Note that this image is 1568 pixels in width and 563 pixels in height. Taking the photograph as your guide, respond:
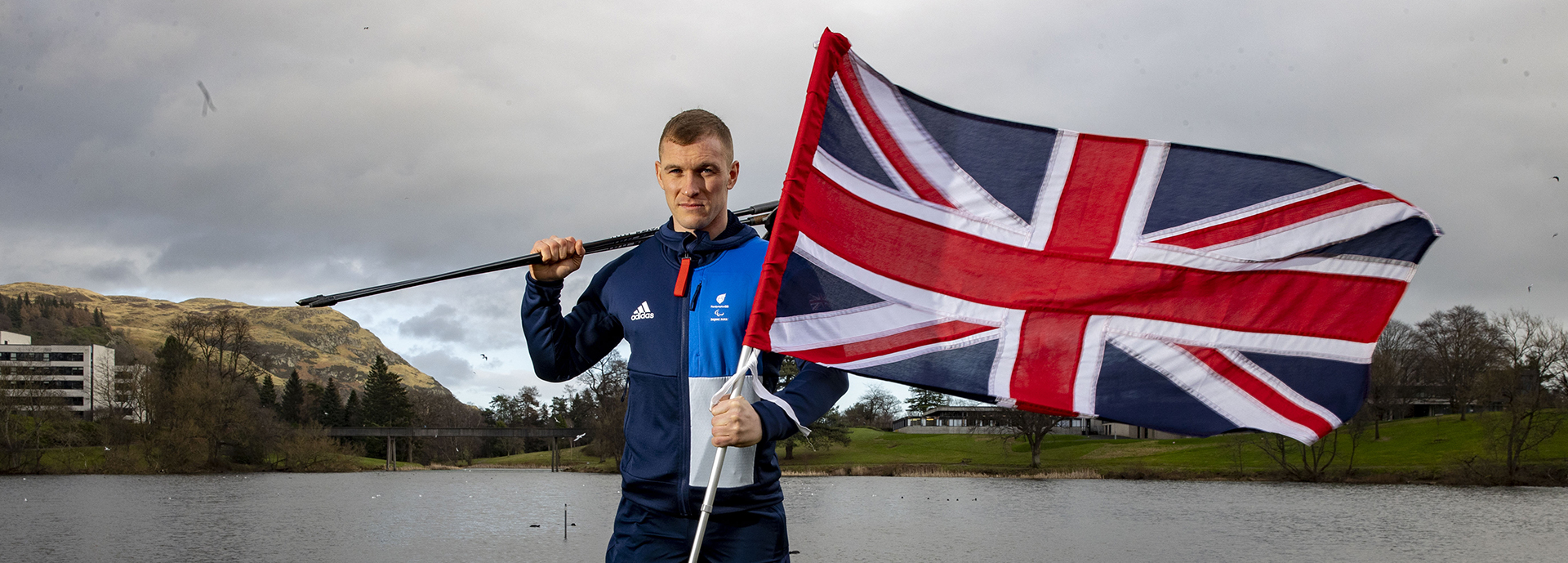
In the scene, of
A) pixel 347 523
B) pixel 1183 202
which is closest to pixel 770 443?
pixel 1183 202

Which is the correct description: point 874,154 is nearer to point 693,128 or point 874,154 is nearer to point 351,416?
point 693,128

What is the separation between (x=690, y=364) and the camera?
10.3 feet

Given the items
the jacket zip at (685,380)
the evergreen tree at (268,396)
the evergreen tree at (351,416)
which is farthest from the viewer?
the evergreen tree at (351,416)

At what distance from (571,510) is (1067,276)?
41612mm

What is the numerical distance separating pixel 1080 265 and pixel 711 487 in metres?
1.50

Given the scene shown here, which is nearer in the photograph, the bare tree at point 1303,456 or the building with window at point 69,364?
the bare tree at point 1303,456

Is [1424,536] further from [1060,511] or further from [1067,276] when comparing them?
[1067,276]

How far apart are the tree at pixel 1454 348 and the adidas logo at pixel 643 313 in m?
87.3

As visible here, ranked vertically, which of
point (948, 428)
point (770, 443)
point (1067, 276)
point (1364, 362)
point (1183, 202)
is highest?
point (1183, 202)

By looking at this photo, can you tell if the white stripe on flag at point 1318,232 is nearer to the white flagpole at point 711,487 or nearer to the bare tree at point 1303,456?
the white flagpole at point 711,487

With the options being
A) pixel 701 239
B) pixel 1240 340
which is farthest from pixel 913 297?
pixel 1240 340

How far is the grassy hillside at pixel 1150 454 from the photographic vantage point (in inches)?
2467

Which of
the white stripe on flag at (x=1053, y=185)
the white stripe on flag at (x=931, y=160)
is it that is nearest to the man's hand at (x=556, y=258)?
the white stripe on flag at (x=931, y=160)

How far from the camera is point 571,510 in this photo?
42469 millimetres
